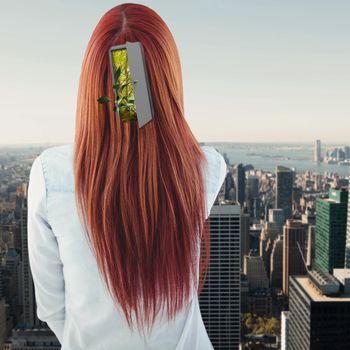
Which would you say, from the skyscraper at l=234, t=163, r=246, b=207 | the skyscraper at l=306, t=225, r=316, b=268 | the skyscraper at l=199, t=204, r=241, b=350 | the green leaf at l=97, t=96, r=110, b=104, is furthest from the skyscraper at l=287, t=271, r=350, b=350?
the green leaf at l=97, t=96, r=110, b=104

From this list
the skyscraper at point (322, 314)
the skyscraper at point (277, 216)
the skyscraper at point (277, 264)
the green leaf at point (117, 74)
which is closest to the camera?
the green leaf at point (117, 74)

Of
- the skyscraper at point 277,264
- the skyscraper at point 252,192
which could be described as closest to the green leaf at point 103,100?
the skyscraper at point 277,264

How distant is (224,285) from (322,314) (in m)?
1.74

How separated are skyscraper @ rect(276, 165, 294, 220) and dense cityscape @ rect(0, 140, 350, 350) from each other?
0.07 feet

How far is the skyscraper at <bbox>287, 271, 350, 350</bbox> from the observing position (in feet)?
→ 24.9

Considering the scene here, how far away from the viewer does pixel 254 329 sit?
370 inches

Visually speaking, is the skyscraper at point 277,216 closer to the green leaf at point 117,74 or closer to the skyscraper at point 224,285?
the skyscraper at point 224,285

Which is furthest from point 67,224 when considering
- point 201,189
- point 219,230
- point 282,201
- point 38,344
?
point 282,201

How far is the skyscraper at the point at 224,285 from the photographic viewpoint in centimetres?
842

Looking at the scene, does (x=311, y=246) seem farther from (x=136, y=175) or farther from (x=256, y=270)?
(x=136, y=175)

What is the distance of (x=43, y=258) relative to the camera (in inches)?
24.0

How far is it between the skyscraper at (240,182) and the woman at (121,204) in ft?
38.1

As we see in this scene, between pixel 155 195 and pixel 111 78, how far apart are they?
0.12 metres

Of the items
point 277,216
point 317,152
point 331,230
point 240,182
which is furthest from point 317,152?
point 277,216
